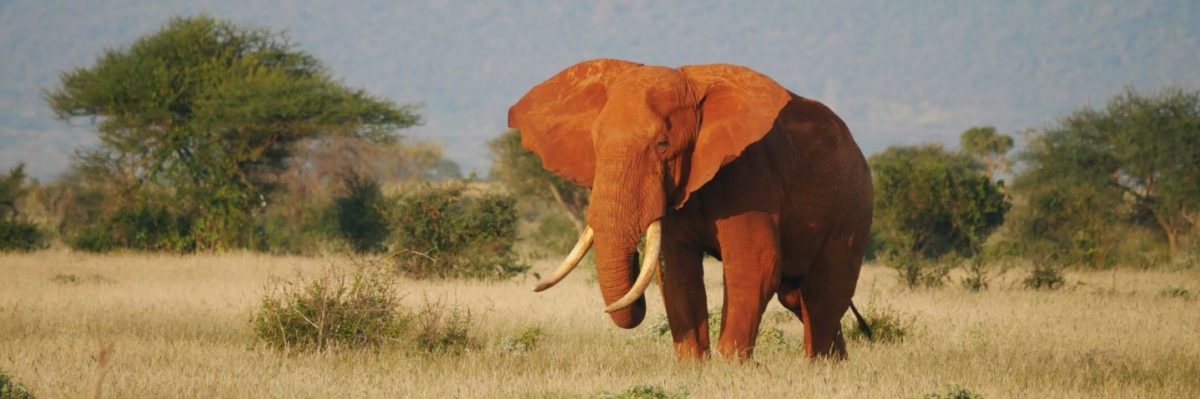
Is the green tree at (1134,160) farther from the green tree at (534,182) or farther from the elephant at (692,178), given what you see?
the elephant at (692,178)

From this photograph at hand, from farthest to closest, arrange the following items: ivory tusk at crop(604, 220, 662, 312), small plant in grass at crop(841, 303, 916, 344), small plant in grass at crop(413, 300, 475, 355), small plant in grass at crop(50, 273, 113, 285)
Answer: small plant in grass at crop(50, 273, 113, 285) < small plant in grass at crop(841, 303, 916, 344) < small plant in grass at crop(413, 300, 475, 355) < ivory tusk at crop(604, 220, 662, 312)

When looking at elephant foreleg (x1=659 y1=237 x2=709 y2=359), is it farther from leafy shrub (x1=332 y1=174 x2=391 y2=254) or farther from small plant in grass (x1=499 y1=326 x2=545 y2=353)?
leafy shrub (x1=332 y1=174 x2=391 y2=254)

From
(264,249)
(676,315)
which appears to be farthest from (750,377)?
(264,249)

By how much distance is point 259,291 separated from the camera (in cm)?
1795

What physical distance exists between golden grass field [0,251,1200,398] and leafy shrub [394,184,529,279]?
2.46 m

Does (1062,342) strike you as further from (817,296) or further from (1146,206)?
(1146,206)

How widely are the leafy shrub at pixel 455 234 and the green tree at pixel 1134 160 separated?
1603 centimetres

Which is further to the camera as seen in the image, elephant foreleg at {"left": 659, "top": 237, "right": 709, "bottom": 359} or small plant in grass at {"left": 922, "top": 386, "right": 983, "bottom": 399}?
elephant foreleg at {"left": 659, "top": 237, "right": 709, "bottom": 359}

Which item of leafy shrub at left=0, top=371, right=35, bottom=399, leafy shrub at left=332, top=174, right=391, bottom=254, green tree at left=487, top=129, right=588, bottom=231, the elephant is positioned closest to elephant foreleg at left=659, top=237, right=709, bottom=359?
the elephant

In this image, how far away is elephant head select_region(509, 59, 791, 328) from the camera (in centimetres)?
851

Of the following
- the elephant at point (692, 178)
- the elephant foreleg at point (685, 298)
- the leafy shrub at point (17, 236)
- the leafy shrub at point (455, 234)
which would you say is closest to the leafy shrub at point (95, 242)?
the leafy shrub at point (17, 236)

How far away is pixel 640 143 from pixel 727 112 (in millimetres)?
684

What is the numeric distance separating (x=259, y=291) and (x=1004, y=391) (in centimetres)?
1125

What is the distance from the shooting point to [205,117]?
31.1 meters
